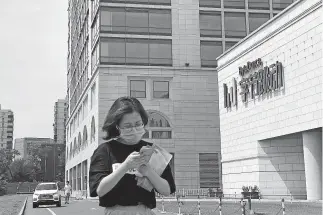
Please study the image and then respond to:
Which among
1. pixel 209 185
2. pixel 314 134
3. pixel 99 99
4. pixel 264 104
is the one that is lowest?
pixel 209 185

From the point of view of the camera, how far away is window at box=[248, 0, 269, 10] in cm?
5128

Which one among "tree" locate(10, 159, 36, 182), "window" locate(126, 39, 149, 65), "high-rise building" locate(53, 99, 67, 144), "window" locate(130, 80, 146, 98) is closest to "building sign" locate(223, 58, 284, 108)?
"window" locate(130, 80, 146, 98)

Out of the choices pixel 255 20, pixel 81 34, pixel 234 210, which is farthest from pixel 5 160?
pixel 234 210

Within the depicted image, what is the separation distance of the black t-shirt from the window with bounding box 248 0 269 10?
165 feet

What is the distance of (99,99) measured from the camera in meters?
47.9

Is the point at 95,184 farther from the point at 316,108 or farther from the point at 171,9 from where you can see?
the point at 171,9

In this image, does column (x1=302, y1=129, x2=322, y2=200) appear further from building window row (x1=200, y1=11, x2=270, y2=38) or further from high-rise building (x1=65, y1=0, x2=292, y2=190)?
building window row (x1=200, y1=11, x2=270, y2=38)

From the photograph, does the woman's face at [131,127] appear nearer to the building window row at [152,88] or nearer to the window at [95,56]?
the building window row at [152,88]

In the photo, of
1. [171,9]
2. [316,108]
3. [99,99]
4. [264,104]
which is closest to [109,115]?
[316,108]

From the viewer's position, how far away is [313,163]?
26.3m

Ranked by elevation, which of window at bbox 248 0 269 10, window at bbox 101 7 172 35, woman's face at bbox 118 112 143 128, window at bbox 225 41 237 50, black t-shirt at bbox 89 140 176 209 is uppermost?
window at bbox 248 0 269 10

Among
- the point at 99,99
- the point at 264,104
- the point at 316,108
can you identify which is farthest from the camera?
the point at 99,99

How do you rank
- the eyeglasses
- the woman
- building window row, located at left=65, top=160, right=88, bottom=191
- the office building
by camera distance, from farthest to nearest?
building window row, located at left=65, top=160, right=88, bottom=191 → the office building → the eyeglasses → the woman

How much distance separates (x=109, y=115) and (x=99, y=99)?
148 ft
